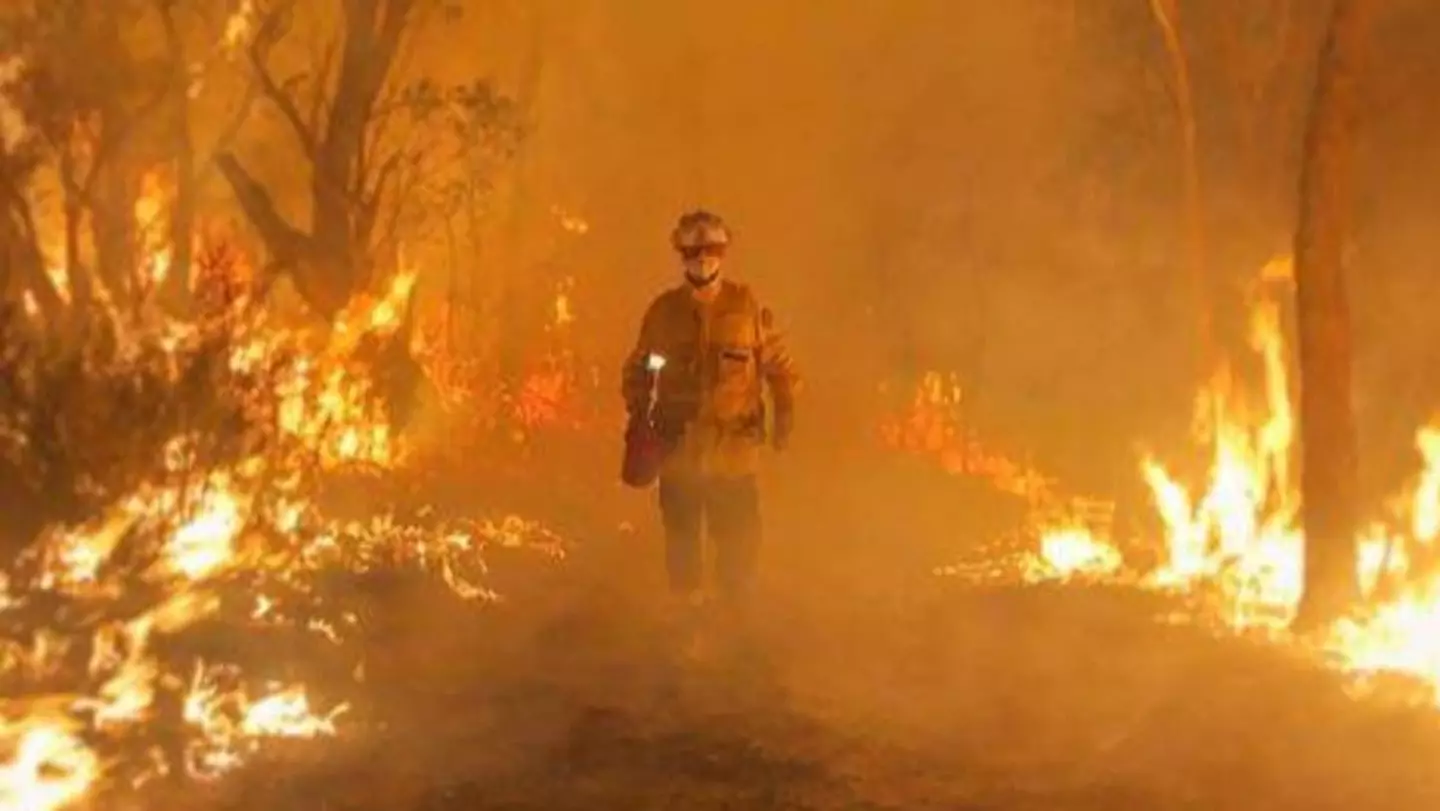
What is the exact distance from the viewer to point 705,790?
619 centimetres

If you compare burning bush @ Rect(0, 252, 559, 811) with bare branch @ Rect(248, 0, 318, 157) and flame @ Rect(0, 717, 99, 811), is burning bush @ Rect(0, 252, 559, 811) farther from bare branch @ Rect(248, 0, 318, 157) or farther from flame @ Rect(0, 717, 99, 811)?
bare branch @ Rect(248, 0, 318, 157)

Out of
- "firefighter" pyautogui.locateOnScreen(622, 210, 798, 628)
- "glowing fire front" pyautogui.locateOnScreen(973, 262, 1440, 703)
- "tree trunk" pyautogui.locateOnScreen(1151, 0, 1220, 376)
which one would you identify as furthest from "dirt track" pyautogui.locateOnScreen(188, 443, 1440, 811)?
"tree trunk" pyautogui.locateOnScreen(1151, 0, 1220, 376)

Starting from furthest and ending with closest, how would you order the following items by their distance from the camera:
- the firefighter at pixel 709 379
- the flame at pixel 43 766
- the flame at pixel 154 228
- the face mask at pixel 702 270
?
the flame at pixel 154 228
the firefighter at pixel 709 379
the face mask at pixel 702 270
the flame at pixel 43 766

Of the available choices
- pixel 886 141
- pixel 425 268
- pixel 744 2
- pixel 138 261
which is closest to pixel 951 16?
pixel 886 141

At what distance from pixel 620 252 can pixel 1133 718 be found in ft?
44.7

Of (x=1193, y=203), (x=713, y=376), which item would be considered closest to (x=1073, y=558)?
(x=1193, y=203)

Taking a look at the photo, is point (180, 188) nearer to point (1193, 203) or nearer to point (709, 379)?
point (709, 379)

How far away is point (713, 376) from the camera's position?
8.87 meters

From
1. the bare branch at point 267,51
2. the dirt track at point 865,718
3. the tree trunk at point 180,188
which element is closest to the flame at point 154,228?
the tree trunk at point 180,188

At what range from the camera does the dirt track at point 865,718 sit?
612 centimetres

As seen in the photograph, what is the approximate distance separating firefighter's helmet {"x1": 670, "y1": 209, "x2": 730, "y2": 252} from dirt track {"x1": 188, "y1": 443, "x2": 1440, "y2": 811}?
1880 millimetres

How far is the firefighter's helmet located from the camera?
855cm

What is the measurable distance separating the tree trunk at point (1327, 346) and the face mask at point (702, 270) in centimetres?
274

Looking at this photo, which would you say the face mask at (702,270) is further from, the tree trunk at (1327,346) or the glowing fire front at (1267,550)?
the tree trunk at (1327,346)
